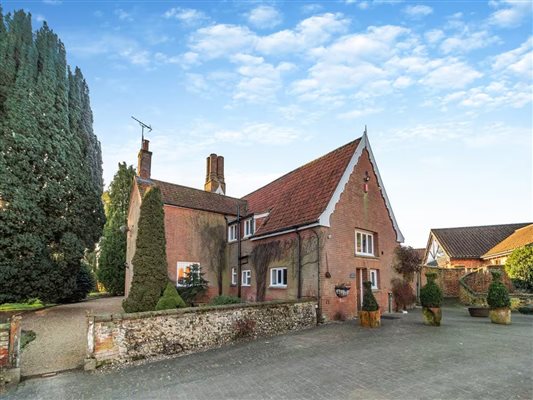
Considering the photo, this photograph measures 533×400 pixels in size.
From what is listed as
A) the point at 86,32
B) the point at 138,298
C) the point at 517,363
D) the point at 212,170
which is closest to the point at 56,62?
the point at 212,170

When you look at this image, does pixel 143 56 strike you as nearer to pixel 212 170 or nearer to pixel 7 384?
pixel 7 384

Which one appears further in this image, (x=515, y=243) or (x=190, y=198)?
(x=515, y=243)

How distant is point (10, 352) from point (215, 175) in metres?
21.2

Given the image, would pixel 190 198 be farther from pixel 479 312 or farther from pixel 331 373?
pixel 479 312

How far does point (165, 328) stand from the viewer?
1038 centimetres

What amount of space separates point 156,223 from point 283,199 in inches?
309

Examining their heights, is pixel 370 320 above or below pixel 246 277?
below

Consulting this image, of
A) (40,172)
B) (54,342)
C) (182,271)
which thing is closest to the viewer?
(54,342)

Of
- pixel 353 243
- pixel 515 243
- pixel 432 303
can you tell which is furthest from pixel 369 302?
pixel 515 243

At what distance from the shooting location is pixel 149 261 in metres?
15.2

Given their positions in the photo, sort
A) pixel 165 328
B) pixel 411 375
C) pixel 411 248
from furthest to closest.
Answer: pixel 411 248 → pixel 165 328 → pixel 411 375

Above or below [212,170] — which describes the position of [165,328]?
below

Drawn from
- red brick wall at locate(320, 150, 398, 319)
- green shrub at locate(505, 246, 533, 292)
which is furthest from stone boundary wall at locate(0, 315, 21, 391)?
green shrub at locate(505, 246, 533, 292)

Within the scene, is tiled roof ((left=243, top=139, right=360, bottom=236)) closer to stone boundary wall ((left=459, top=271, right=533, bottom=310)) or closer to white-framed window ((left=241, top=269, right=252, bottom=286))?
white-framed window ((left=241, top=269, right=252, bottom=286))
